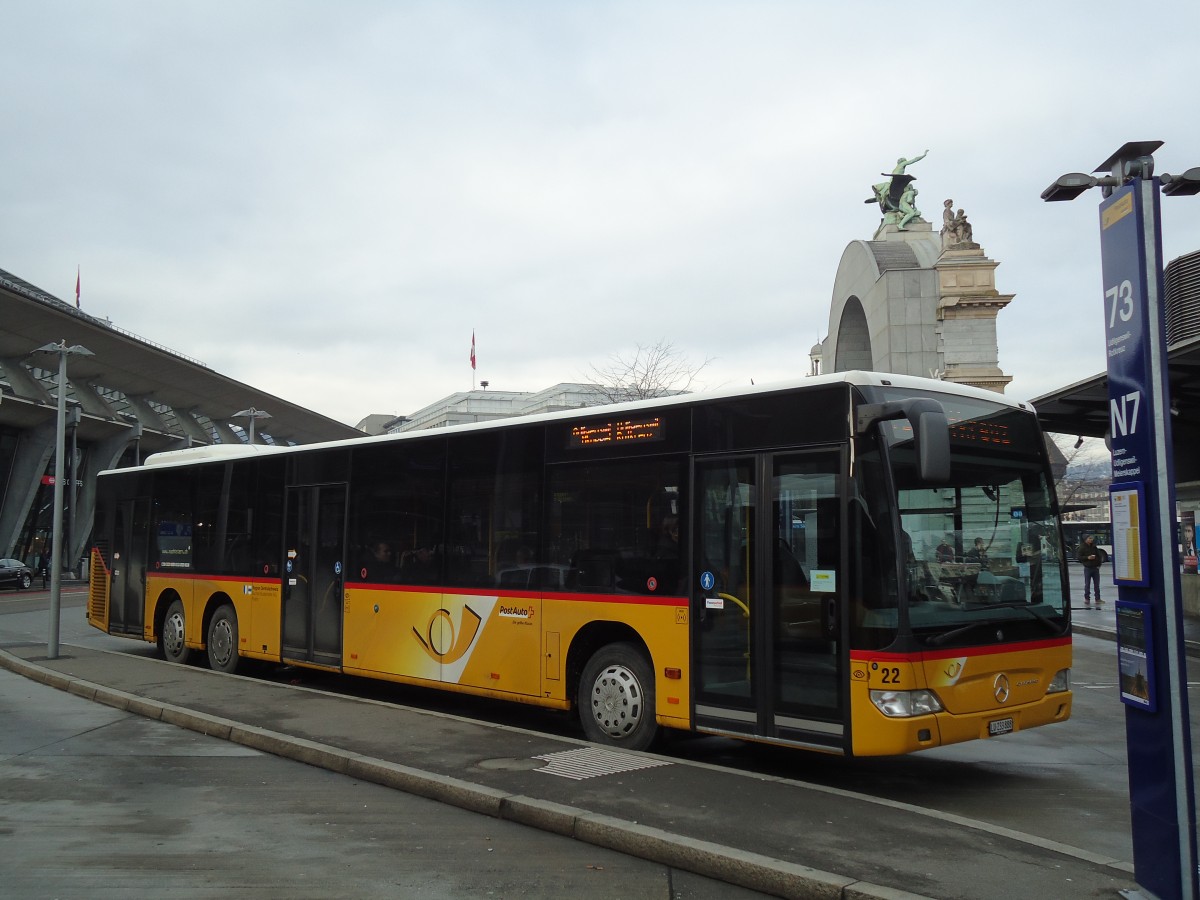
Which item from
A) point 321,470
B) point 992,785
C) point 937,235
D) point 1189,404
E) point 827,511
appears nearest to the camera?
point 827,511

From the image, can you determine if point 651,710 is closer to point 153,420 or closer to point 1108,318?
point 1108,318

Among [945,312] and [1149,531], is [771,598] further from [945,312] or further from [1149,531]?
[945,312]

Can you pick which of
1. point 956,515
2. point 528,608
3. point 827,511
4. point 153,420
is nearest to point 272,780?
point 528,608

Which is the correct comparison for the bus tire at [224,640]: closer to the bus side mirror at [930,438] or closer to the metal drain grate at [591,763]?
the metal drain grate at [591,763]

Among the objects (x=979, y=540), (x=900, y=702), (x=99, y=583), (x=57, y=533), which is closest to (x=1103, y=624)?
(x=979, y=540)

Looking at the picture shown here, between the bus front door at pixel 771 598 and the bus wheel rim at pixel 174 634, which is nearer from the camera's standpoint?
the bus front door at pixel 771 598

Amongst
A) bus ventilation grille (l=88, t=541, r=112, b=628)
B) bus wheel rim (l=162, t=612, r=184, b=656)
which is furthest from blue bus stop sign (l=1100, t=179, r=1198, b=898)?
bus ventilation grille (l=88, t=541, r=112, b=628)

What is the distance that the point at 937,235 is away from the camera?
5050cm

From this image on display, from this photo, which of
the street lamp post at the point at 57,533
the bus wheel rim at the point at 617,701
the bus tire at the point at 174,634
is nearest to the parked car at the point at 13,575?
the street lamp post at the point at 57,533

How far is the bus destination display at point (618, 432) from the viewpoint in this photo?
888cm

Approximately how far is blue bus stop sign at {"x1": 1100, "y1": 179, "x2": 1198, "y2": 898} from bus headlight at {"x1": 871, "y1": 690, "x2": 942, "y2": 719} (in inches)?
76.8

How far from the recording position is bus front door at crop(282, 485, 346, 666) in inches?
488

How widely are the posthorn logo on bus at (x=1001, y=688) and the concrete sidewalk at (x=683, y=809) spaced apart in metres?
1.26

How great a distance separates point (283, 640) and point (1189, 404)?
17.3m
